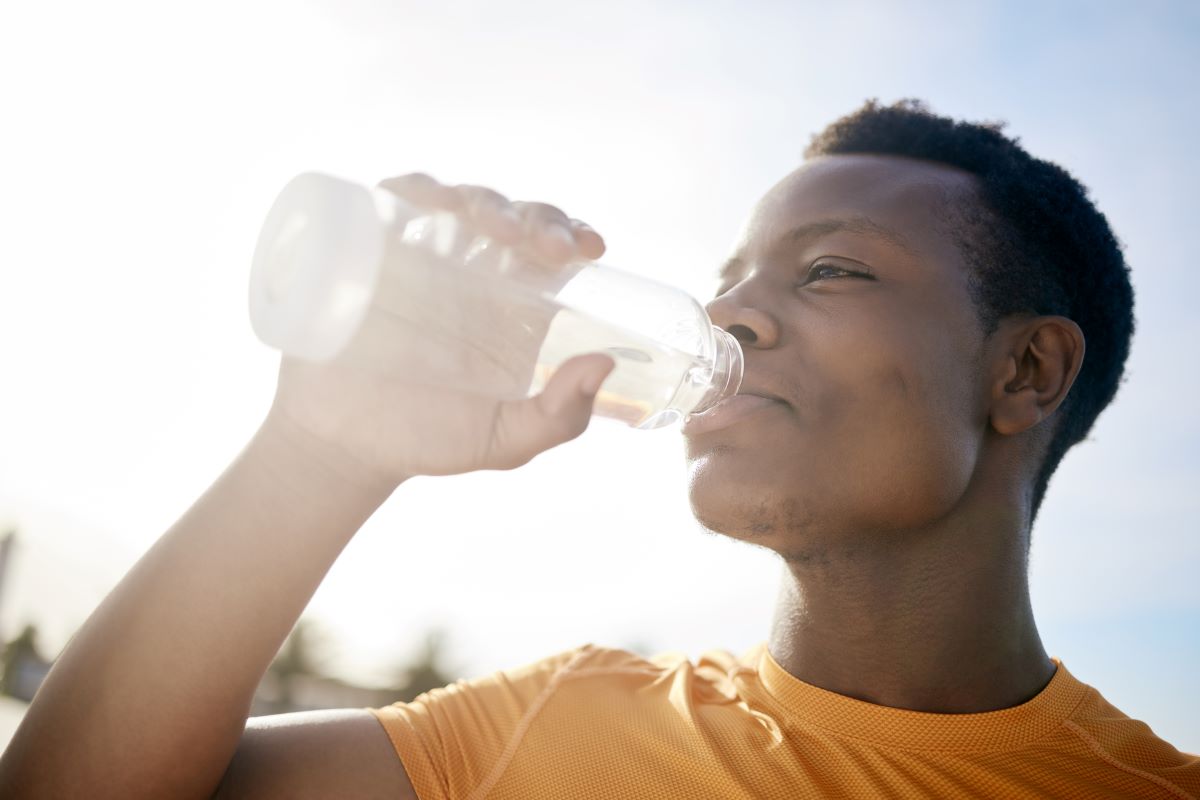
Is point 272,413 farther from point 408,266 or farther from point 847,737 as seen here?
point 847,737

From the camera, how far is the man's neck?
214 centimetres

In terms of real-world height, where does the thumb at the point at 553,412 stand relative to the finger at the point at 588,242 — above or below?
below

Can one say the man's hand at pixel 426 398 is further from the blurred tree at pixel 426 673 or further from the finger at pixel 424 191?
the blurred tree at pixel 426 673

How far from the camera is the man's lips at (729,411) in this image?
206 centimetres

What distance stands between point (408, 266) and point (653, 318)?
0.59 metres

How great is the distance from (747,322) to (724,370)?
16 cm

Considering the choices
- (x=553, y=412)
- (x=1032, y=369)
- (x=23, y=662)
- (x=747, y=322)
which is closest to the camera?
(x=553, y=412)

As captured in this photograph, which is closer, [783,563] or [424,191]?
[424,191]

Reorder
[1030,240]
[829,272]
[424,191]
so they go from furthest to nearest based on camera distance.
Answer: [1030,240]
[829,272]
[424,191]

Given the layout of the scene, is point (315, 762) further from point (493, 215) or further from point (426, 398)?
point (493, 215)

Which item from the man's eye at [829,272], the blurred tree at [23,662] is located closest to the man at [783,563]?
the man's eye at [829,272]

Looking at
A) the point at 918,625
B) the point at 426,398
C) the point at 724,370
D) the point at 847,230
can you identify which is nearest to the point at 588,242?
the point at 426,398

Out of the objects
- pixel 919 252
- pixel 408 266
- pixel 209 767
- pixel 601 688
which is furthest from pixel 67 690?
pixel 919 252

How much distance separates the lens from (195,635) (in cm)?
160
